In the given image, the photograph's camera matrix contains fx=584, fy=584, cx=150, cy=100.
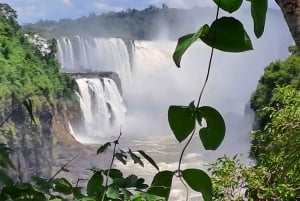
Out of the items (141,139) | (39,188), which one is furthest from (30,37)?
(39,188)

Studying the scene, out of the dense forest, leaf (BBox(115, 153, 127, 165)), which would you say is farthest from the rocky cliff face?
leaf (BBox(115, 153, 127, 165))

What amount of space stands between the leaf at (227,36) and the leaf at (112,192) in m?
0.13

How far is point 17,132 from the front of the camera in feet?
26.9

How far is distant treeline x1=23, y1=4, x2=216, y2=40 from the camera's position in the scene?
1750 cm

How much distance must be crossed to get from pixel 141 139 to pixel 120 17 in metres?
9.40

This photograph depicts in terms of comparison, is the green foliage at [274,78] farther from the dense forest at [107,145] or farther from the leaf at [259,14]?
the leaf at [259,14]

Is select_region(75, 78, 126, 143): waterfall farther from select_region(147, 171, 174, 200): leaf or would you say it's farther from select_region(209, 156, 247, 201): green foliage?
select_region(147, 171, 174, 200): leaf

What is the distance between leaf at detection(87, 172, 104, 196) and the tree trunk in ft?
0.49

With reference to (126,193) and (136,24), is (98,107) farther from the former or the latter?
(126,193)

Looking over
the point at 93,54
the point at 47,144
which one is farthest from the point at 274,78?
the point at 93,54

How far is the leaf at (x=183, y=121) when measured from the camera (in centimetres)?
25

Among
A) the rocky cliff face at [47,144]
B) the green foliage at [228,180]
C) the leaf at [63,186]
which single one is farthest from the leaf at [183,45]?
the rocky cliff face at [47,144]

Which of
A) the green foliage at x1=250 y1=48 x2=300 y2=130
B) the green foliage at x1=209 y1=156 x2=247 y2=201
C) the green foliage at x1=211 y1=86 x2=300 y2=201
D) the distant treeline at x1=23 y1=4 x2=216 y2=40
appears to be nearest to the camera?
the green foliage at x1=211 y1=86 x2=300 y2=201

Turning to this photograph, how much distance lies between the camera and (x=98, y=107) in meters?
11.9
